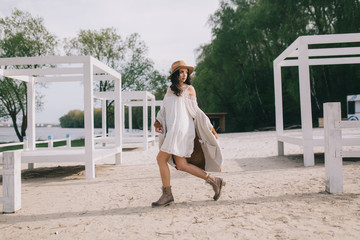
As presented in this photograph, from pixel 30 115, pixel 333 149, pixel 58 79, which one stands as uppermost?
pixel 58 79

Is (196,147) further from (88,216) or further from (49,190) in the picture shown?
(49,190)

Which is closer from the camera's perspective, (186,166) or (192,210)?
(192,210)

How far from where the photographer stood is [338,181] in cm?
404

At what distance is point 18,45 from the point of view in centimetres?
2152

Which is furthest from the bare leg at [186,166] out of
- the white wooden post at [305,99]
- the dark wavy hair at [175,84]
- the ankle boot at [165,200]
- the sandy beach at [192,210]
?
the white wooden post at [305,99]

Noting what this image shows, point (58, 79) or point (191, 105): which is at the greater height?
point (58, 79)

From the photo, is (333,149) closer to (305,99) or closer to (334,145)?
(334,145)

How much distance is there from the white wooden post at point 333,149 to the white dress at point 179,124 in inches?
75.7

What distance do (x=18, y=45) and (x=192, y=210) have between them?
74.2ft

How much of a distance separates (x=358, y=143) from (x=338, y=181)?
306 centimetres

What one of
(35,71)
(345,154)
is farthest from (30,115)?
(345,154)

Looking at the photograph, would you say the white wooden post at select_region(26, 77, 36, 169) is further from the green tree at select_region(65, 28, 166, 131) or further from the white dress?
the green tree at select_region(65, 28, 166, 131)

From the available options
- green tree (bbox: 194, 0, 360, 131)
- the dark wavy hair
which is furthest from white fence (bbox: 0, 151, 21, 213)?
green tree (bbox: 194, 0, 360, 131)

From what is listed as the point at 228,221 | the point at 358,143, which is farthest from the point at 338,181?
the point at 358,143
